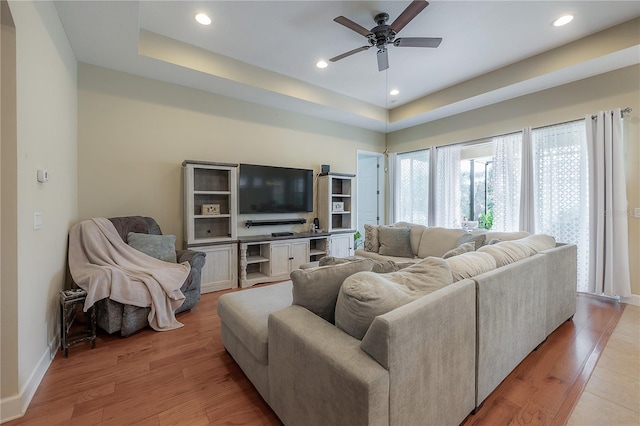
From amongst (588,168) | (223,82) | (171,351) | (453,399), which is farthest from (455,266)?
(223,82)

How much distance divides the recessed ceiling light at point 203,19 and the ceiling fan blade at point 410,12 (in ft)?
6.07

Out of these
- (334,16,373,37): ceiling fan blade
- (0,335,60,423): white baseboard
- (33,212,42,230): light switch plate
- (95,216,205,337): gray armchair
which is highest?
(334,16,373,37): ceiling fan blade

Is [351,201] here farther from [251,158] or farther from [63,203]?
[63,203]

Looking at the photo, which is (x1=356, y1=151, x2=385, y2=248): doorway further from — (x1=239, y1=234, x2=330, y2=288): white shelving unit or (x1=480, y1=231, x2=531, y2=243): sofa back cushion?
(x1=480, y1=231, x2=531, y2=243): sofa back cushion

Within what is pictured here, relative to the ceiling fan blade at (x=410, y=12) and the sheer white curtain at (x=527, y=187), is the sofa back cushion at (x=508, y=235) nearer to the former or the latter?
the sheer white curtain at (x=527, y=187)

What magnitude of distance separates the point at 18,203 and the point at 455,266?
2604mm

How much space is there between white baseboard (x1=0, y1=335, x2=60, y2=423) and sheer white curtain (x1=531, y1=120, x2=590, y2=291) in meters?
5.45

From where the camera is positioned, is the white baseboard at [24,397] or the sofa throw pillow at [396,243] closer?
the white baseboard at [24,397]

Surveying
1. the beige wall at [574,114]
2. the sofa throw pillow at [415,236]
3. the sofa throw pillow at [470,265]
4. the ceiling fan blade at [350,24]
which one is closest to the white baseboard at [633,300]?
the beige wall at [574,114]

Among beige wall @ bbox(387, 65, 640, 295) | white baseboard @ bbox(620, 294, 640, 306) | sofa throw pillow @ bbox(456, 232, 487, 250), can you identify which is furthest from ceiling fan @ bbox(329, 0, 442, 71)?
white baseboard @ bbox(620, 294, 640, 306)

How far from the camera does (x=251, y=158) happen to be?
4.36m

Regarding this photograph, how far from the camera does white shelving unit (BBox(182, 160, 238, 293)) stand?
3.56m

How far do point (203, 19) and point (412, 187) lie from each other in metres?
4.50

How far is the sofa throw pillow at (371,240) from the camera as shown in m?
4.19
